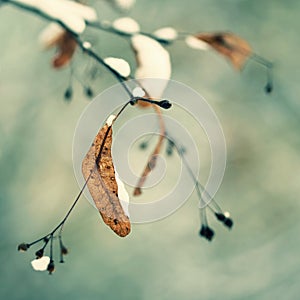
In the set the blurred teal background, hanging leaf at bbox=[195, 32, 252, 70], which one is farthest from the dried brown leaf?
the blurred teal background

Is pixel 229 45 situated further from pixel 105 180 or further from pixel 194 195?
pixel 194 195

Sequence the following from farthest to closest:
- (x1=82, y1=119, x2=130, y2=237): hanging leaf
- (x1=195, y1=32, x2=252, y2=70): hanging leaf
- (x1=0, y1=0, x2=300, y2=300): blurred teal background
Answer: (x1=0, y1=0, x2=300, y2=300): blurred teal background, (x1=195, y1=32, x2=252, y2=70): hanging leaf, (x1=82, y1=119, x2=130, y2=237): hanging leaf

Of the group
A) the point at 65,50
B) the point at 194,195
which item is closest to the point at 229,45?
the point at 65,50

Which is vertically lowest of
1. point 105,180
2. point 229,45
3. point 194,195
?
point 105,180

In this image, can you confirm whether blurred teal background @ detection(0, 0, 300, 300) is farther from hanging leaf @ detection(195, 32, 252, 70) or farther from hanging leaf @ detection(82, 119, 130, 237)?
hanging leaf @ detection(82, 119, 130, 237)

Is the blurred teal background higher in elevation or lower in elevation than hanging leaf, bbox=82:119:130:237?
higher

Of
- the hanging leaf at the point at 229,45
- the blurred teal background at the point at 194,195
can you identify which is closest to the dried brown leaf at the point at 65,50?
the hanging leaf at the point at 229,45
